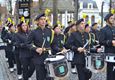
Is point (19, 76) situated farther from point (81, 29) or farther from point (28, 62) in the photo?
point (81, 29)

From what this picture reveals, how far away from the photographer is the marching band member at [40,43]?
30.9 feet

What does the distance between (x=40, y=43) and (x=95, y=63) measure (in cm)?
127

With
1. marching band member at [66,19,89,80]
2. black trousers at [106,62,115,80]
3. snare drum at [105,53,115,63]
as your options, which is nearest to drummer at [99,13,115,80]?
black trousers at [106,62,115,80]

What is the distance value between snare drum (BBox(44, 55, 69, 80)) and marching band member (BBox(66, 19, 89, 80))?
28.2 inches

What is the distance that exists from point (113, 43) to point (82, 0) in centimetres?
11977

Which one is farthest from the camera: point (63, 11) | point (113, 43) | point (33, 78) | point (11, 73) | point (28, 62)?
point (63, 11)

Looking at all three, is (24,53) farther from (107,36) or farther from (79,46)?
(107,36)

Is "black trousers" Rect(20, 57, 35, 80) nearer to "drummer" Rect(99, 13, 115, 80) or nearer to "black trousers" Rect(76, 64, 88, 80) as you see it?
"black trousers" Rect(76, 64, 88, 80)

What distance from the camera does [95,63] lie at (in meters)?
9.61

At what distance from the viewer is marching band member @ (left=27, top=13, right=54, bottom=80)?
9.41 meters

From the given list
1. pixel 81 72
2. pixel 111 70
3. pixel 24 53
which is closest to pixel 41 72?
pixel 81 72

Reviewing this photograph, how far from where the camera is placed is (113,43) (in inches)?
349

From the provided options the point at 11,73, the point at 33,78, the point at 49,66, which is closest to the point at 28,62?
the point at 33,78

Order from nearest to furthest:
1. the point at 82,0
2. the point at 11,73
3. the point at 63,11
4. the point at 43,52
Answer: the point at 43,52
the point at 11,73
the point at 63,11
the point at 82,0
